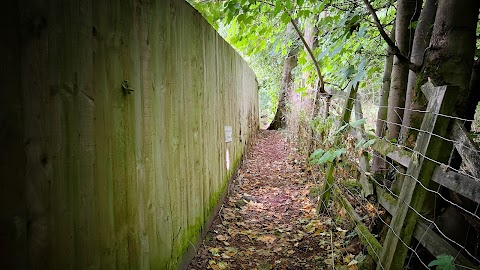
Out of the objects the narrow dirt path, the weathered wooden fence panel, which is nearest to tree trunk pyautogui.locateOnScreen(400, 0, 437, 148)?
the narrow dirt path

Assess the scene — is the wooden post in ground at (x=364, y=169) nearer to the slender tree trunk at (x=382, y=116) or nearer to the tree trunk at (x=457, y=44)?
the slender tree trunk at (x=382, y=116)

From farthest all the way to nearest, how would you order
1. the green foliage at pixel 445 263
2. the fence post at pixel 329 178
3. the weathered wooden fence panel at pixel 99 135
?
the fence post at pixel 329 178 < the green foliage at pixel 445 263 < the weathered wooden fence panel at pixel 99 135

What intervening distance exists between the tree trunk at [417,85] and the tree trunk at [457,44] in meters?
0.25

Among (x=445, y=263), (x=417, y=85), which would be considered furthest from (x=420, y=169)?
(x=417, y=85)

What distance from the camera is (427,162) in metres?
2.12

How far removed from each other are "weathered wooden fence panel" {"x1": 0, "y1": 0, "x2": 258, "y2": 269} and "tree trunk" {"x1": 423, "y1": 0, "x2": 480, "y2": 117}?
1991 mm

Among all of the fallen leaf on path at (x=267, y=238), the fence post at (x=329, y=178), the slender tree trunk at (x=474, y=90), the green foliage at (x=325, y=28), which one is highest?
the green foliage at (x=325, y=28)

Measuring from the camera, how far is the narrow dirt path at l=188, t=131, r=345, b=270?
3111 millimetres

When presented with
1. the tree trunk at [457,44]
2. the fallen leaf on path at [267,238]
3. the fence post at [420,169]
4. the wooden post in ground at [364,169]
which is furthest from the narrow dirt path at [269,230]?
the tree trunk at [457,44]

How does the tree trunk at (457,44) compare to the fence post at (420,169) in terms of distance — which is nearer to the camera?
the fence post at (420,169)

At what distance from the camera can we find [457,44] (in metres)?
2.31

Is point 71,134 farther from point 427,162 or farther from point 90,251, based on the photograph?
point 427,162

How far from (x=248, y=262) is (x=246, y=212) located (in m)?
1.37

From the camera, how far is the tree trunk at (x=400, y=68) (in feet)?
10.6
